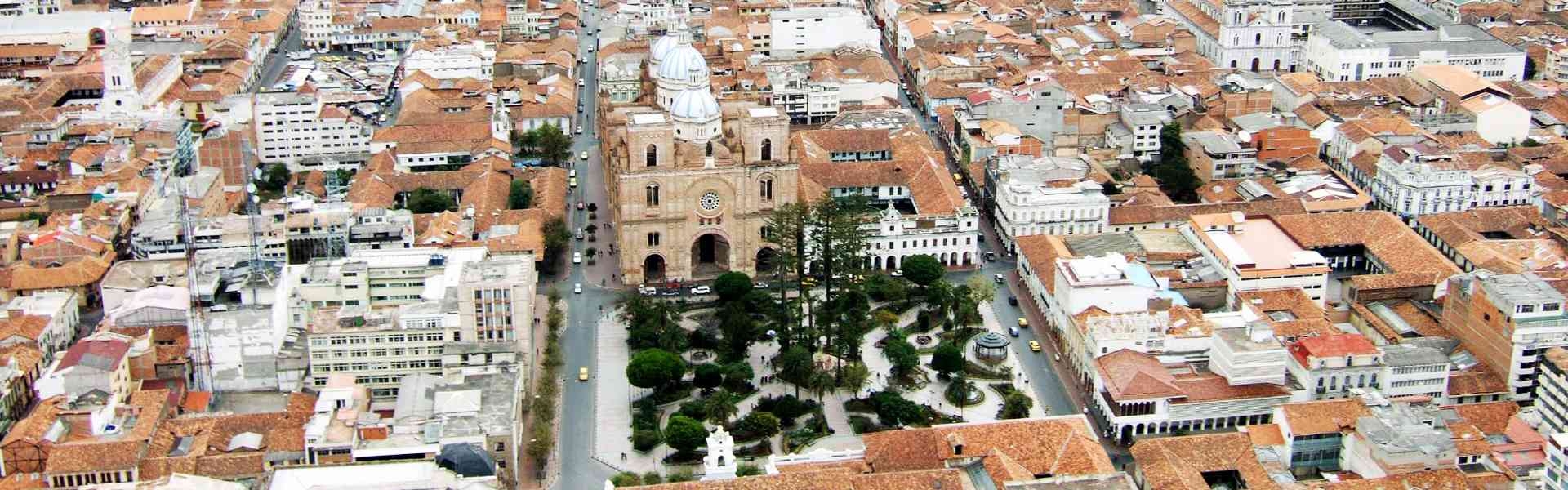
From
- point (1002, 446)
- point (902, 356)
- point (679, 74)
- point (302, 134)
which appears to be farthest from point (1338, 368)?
point (302, 134)

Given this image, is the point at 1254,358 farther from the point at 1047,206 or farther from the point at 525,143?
the point at 525,143

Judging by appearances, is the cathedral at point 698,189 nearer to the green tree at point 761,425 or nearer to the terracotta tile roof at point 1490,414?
the green tree at point 761,425

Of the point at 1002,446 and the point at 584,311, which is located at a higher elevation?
the point at 1002,446

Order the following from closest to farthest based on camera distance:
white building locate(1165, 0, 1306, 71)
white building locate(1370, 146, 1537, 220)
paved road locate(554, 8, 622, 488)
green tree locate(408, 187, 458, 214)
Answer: paved road locate(554, 8, 622, 488) → white building locate(1370, 146, 1537, 220) → green tree locate(408, 187, 458, 214) → white building locate(1165, 0, 1306, 71)

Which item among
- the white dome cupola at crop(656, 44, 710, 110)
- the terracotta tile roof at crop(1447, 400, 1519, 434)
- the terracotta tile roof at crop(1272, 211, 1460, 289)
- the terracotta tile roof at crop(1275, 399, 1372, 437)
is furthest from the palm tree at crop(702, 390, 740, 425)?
the terracotta tile roof at crop(1272, 211, 1460, 289)

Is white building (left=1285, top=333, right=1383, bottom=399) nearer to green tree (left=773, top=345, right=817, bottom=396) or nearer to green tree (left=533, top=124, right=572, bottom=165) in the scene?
green tree (left=773, top=345, right=817, bottom=396)

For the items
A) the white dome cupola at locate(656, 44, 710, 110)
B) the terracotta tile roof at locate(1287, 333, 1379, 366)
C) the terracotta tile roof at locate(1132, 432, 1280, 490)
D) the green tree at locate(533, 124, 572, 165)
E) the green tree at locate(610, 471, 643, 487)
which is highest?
the white dome cupola at locate(656, 44, 710, 110)
